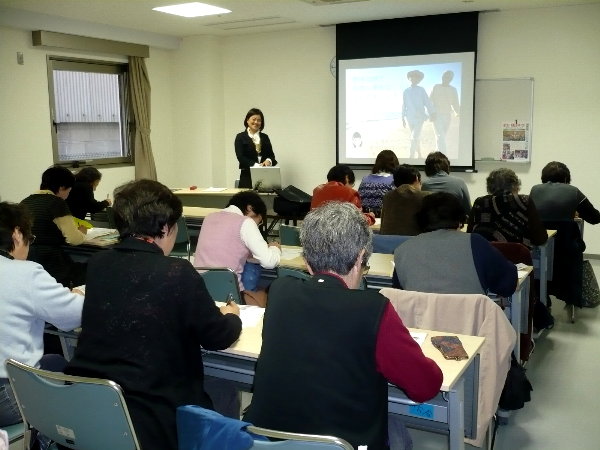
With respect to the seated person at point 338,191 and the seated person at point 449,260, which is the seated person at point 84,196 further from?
the seated person at point 449,260

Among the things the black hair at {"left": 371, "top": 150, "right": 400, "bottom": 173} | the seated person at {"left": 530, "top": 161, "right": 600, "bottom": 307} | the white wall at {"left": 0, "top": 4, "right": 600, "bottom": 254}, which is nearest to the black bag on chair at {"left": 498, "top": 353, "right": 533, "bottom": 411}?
the seated person at {"left": 530, "top": 161, "right": 600, "bottom": 307}

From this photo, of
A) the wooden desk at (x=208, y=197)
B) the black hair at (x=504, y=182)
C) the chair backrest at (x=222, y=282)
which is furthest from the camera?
the wooden desk at (x=208, y=197)

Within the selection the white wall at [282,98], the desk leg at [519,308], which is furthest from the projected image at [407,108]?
the desk leg at [519,308]

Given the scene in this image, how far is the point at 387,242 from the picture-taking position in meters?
3.91

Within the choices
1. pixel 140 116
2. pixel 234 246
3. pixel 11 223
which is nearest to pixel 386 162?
pixel 234 246

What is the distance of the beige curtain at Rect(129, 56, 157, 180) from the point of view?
Answer: 834 cm

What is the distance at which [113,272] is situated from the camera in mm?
1757

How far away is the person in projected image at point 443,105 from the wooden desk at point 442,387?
5.50 meters

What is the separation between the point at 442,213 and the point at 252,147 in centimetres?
496

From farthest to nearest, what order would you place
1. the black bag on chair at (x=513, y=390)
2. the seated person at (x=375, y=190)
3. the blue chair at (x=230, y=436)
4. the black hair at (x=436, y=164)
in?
the seated person at (x=375, y=190) → the black hair at (x=436, y=164) → the black bag on chair at (x=513, y=390) → the blue chair at (x=230, y=436)

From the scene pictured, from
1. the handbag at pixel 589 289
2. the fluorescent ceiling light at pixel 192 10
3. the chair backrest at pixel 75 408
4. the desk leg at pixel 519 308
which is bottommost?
the handbag at pixel 589 289

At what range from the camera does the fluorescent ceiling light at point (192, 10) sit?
21.4 feet

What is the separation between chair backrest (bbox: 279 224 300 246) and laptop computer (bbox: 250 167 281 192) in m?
2.50

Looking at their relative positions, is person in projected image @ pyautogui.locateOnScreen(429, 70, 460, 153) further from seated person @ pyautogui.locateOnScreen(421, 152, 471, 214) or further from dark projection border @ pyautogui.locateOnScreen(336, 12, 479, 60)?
seated person @ pyautogui.locateOnScreen(421, 152, 471, 214)
